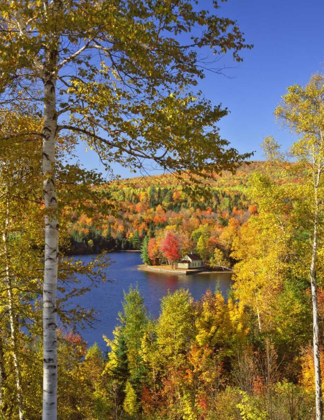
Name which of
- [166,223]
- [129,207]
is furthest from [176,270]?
[129,207]

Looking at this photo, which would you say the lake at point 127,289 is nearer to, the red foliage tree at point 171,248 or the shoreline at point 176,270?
the shoreline at point 176,270

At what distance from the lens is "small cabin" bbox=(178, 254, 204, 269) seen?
214ft

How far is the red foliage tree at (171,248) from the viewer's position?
68125 mm

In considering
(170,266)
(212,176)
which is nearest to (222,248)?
(170,266)

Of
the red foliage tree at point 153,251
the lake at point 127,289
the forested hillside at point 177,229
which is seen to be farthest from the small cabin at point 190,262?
the lake at point 127,289

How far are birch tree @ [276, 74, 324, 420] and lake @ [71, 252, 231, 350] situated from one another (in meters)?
13.8

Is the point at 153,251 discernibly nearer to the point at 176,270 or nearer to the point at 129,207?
the point at 176,270

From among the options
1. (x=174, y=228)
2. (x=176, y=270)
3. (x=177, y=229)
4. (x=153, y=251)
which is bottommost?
(x=176, y=270)

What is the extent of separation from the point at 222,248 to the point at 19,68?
6880 centimetres

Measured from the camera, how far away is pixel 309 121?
9.58 meters

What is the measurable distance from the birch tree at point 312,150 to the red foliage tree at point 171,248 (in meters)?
58.6

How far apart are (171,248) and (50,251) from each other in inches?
2560

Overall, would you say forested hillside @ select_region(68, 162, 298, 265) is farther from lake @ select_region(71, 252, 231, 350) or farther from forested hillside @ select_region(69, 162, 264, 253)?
lake @ select_region(71, 252, 231, 350)

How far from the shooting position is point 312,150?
9656 millimetres
